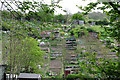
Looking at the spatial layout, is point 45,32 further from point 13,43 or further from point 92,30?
point 92,30

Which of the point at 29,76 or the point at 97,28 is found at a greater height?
the point at 97,28

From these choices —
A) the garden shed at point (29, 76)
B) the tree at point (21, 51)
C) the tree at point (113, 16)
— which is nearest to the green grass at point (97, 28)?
the tree at point (113, 16)

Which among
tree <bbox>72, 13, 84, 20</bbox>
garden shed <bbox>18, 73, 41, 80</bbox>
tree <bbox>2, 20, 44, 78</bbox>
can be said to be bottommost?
garden shed <bbox>18, 73, 41, 80</bbox>

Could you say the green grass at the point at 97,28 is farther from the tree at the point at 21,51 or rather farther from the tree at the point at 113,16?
the tree at the point at 21,51

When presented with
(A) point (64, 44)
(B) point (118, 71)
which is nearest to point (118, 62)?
(B) point (118, 71)

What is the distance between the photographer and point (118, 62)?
2049 millimetres

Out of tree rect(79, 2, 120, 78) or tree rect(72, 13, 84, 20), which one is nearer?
tree rect(79, 2, 120, 78)

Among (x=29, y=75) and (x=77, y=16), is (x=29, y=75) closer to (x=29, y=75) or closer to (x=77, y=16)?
(x=29, y=75)

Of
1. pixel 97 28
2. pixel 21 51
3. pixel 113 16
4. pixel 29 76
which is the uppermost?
pixel 113 16

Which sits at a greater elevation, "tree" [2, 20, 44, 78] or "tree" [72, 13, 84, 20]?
"tree" [72, 13, 84, 20]

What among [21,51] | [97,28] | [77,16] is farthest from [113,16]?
[21,51]

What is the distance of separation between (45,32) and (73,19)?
458 millimetres

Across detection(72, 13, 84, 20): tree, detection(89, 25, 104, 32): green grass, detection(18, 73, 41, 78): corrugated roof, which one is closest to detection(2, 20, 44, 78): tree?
detection(18, 73, 41, 78): corrugated roof

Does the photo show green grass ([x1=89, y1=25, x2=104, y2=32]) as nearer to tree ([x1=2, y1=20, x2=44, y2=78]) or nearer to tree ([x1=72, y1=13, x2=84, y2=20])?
tree ([x1=72, y1=13, x2=84, y2=20])
